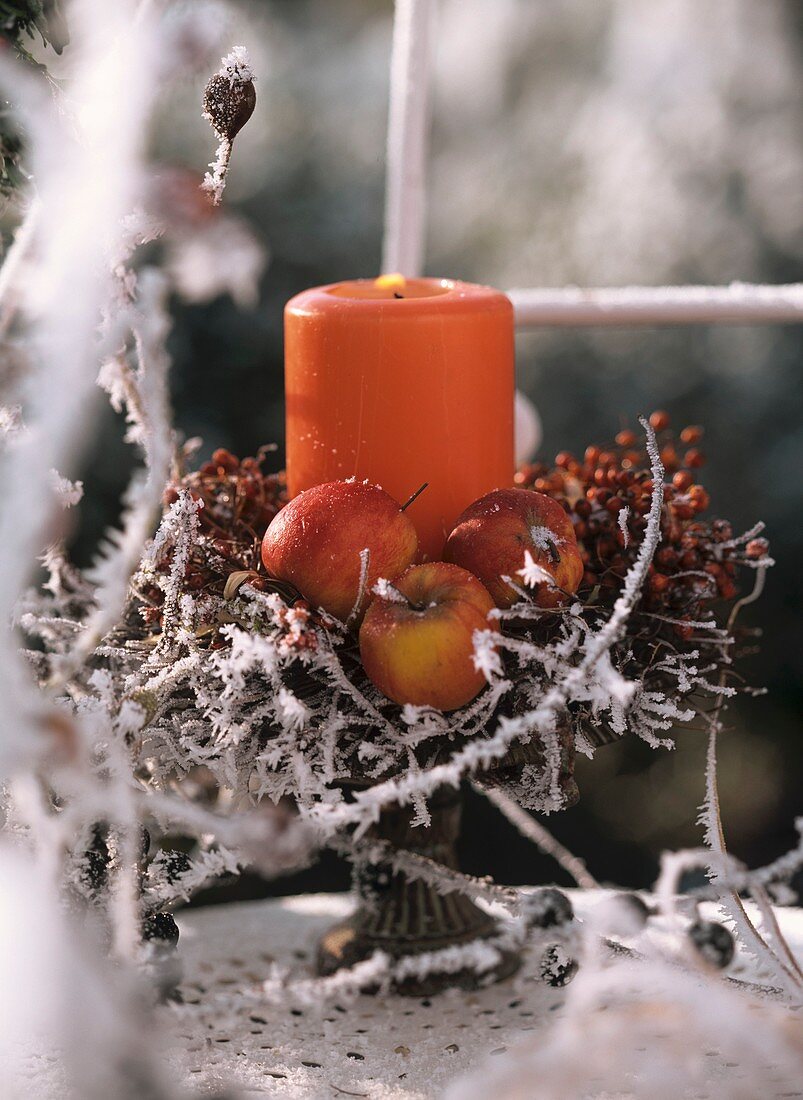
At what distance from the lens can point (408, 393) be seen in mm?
603

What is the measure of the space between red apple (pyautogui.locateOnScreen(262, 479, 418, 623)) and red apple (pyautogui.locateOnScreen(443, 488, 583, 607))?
33 mm

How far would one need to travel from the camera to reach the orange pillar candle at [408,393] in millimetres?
599

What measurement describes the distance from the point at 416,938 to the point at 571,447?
1177 millimetres

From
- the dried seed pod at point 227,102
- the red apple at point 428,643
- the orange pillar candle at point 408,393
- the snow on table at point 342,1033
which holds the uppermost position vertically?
the dried seed pod at point 227,102

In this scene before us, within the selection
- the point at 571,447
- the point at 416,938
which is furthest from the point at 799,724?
the point at 416,938

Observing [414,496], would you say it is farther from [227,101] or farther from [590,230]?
[590,230]

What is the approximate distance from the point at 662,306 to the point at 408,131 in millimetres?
219

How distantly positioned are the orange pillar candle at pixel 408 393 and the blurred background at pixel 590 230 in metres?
1.07

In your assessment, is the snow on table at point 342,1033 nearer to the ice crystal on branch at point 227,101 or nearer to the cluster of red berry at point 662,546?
the cluster of red berry at point 662,546

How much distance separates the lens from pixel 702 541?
0.61 metres

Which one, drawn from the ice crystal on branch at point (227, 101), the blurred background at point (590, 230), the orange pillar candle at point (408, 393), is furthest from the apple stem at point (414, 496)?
the blurred background at point (590, 230)

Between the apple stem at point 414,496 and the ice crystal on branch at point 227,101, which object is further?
the apple stem at point 414,496

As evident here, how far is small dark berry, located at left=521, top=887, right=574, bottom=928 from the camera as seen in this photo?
40cm

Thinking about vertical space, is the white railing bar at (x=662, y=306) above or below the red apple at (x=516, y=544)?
above
